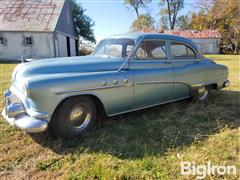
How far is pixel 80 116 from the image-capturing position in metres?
3.51

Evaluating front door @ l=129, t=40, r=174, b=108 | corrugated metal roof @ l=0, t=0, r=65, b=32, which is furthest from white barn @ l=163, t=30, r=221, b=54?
front door @ l=129, t=40, r=174, b=108

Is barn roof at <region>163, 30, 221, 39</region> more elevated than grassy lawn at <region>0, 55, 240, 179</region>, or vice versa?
barn roof at <region>163, 30, 221, 39</region>

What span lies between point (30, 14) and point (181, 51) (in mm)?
20129

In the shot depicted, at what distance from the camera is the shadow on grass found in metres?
3.17

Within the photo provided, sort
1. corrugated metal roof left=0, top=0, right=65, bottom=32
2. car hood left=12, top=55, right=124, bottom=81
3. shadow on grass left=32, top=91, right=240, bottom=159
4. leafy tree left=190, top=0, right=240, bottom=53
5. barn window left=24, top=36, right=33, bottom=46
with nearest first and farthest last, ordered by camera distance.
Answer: shadow on grass left=32, top=91, right=240, bottom=159 → car hood left=12, top=55, right=124, bottom=81 → corrugated metal roof left=0, top=0, right=65, bottom=32 → barn window left=24, top=36, right=33, bottom=46 → leafy tree left=190, top=0, right=240, bottom=53

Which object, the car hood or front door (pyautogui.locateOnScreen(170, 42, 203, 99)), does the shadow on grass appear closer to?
front door (pyautogui.locateOnScreen(170, 42, 203, 99))

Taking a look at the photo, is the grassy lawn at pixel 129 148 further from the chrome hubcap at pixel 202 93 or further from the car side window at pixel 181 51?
the car side window at pixel 181 51

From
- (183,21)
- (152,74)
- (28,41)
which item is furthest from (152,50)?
(183,21)

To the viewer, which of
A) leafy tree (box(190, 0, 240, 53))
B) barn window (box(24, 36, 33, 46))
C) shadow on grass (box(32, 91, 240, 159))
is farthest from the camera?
leafy tree (box(190, 0, 240, 53))

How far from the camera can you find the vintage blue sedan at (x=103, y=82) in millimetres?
3025

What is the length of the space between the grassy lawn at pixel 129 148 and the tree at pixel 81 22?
26104 millimetres

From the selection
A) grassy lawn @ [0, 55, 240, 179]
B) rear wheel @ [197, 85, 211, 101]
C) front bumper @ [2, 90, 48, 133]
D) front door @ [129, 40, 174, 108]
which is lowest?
grassy lawn @ [0, 55, 240, 179]

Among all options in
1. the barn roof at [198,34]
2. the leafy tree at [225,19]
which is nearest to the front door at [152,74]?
the barn roof at [198,34]

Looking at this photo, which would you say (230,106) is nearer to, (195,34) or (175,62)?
(175,62)
